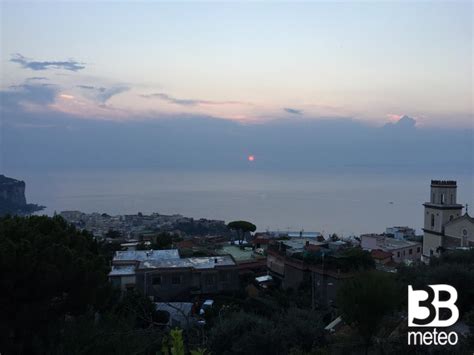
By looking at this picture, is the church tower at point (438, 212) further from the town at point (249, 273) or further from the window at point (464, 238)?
the window at point (464, 238)

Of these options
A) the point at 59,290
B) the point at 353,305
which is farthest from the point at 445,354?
the point at 59,290

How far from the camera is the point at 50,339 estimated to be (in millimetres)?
5344

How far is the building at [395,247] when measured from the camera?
2683 centimetres

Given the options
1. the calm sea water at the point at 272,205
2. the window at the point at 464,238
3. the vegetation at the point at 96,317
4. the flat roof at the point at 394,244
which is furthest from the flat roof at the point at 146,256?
the calm sea water at the point at 272,205

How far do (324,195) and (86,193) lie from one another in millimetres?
60067

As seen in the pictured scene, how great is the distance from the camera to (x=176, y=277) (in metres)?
16.8

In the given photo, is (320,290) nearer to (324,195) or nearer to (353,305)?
(353,305)

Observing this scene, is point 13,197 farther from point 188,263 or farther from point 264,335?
point 264,335

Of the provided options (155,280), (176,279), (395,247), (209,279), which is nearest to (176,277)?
(176,279)

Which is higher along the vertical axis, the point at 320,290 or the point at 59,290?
the point at 59,290

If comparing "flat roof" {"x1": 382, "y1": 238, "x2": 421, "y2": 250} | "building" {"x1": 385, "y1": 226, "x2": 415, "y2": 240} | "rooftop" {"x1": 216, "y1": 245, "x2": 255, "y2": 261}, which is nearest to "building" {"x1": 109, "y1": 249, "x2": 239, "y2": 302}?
"rooftop" {"x1": 216, "y1": 245, "x2": 255, "y2": 261}

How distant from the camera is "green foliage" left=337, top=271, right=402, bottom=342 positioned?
7672 millimetres

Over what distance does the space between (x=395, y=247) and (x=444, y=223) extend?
3828 millimetres

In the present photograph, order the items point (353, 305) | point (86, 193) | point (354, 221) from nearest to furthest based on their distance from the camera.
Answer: point (353, 305)
point (354, 221)
point (86, 193)
